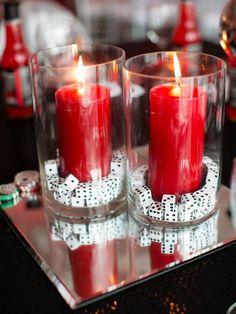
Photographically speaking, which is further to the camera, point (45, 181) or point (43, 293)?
point (45, 181)

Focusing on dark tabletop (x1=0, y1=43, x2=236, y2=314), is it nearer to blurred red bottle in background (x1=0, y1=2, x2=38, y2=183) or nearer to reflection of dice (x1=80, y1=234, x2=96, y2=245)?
reflection of dice (x1=80, y1=234, x2=96, y2=245)

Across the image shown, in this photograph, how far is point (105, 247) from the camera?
0.60 metres

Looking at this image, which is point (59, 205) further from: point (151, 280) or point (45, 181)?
point (151, 280)

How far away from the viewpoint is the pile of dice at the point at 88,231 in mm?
612

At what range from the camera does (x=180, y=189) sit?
63cm

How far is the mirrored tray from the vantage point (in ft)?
1.76

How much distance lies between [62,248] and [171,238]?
0.13 m

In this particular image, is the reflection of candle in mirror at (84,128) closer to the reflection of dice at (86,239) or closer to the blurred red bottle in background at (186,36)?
the reflection of dice at (86,239)

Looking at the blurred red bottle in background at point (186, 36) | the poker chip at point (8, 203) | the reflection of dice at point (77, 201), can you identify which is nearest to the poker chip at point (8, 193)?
the poker chip at point (8, 203)

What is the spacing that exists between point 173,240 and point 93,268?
10cm

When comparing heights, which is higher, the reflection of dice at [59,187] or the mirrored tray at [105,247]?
the reflection of dice at [59,187]

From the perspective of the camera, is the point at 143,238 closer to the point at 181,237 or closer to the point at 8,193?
the point at 181,237

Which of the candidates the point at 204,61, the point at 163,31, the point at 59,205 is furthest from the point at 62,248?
the point at 163,31

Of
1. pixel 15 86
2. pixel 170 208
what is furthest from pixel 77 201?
pixel 15 86
